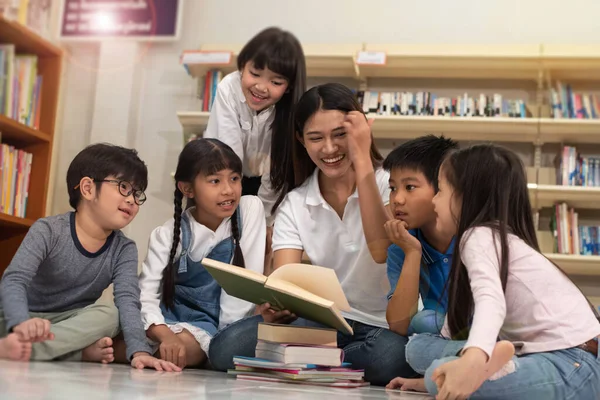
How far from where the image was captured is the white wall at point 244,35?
13.0 ft

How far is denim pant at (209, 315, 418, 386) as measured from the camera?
5.23ft

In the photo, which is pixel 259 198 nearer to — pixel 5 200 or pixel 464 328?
pixel 464 328

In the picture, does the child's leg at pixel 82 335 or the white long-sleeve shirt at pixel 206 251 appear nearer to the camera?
the child's leg at pixel 82 335

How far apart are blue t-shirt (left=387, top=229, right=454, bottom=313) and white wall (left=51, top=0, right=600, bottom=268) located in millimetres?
2611

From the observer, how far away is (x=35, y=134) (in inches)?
151

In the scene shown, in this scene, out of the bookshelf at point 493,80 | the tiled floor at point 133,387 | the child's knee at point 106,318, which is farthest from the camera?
the bookshelf at point 493,80

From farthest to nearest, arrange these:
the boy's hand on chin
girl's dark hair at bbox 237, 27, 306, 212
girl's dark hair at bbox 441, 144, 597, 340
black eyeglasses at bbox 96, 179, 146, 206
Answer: girl's dark hair at bbox 237, 27, 306, 212, black eyeglasses at bbox 96, 179, 146, 206, the boy's hand on chin, girl's dark hair at bbox 441, 144, 597, 340

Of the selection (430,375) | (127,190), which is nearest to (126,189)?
(127,190)

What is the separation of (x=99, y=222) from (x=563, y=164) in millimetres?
2619

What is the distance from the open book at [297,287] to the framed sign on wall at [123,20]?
3.01 m

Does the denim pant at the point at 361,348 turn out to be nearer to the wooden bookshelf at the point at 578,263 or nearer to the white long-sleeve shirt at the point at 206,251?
the white long-sleeve shirt at the point at 206,251

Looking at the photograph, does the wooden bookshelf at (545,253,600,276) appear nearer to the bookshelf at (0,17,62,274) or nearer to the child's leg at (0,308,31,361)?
the child's leg at (0,308,31,361)

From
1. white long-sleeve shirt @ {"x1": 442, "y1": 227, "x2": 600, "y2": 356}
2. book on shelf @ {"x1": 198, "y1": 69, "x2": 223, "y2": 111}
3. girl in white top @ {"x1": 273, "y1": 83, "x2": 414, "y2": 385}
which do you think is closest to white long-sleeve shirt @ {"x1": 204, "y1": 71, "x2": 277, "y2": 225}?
girl in white top @ {"x1": 273, "y1": 83, "x2": 414, "y2": 385}

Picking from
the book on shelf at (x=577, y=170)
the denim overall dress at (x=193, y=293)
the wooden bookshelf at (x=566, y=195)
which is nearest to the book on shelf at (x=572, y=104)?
the book on shelf at (x=577, y=170)
